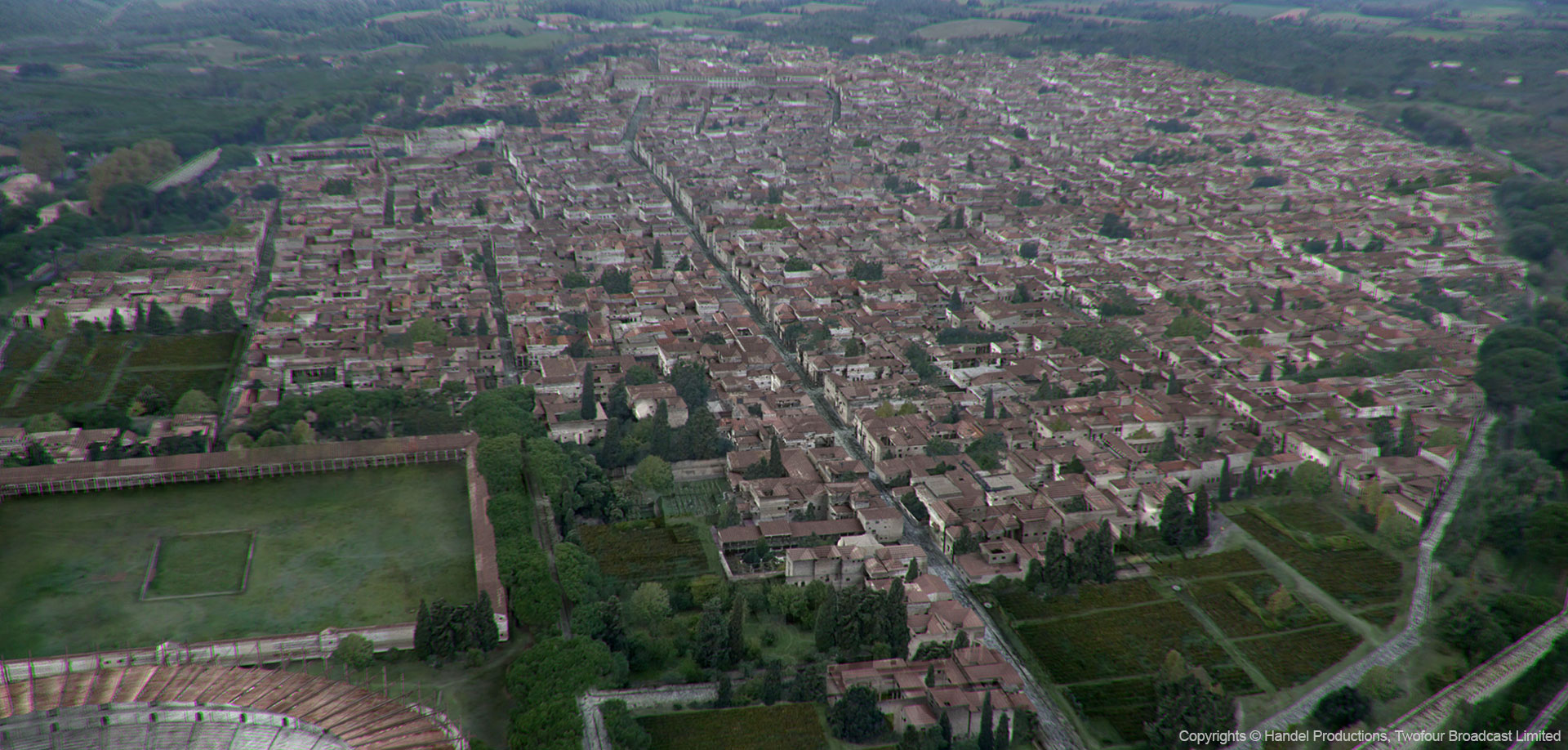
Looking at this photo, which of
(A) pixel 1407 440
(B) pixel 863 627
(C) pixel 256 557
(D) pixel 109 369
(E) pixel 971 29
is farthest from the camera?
(E) pixel 971 29

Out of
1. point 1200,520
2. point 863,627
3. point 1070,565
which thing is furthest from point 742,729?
point 1200,520

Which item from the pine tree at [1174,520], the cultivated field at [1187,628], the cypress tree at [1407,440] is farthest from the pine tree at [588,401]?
the cypress tree at [1407,440]

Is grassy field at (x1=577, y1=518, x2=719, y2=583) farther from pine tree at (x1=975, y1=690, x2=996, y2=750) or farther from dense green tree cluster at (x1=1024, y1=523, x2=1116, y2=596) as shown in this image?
pine tree at (x1=975, y1=690, x2=996, y2=750)

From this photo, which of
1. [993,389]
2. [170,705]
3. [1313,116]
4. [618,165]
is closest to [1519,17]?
[1313,116]

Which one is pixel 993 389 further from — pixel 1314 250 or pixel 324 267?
pixel 324 267

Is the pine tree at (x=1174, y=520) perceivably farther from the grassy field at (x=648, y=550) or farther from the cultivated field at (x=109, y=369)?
the cultivated field at (x=109, y=369)

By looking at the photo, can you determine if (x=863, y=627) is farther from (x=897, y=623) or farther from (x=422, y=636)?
(x=422, y=636)

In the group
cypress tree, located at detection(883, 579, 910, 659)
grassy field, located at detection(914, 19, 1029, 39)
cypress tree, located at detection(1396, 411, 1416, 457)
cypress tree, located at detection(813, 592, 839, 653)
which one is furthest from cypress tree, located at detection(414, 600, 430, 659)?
grassy field, located at detection(914, 19, 1029, 39)
